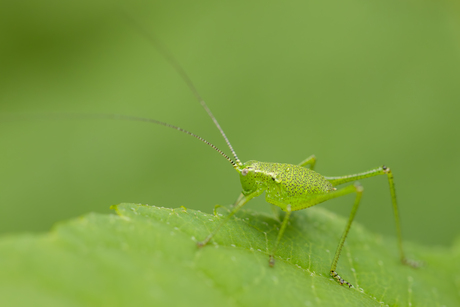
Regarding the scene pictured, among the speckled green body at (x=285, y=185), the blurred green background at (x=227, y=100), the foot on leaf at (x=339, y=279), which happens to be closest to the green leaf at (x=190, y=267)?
the foot on leaf at (x=339, y=279)

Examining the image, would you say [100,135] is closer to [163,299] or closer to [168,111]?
[168,111]

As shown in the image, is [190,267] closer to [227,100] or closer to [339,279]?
[339,279]

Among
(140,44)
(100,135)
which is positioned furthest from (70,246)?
(140,44)

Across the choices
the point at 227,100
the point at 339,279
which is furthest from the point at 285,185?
the point at 227,100

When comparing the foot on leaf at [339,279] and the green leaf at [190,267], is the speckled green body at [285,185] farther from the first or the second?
the foot on leaf at [339,279]

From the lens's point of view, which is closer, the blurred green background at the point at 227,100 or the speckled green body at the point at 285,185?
the speckled green body at the point at 285,185

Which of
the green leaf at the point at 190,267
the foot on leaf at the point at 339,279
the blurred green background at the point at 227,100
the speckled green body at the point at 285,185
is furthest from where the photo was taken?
the blurred green background at the point at 227,100
